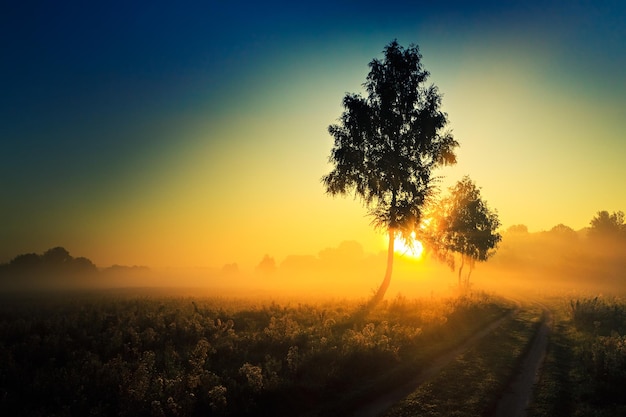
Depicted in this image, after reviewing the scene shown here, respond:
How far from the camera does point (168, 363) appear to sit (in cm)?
1072

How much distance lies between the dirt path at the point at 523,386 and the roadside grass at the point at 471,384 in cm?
22

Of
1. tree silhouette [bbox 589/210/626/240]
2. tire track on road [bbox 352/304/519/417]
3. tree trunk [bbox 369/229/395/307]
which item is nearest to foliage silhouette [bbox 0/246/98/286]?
tree trunk [bbox 369/229/395/307]

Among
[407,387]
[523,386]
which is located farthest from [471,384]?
[407,387]

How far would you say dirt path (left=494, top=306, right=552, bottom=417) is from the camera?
893 centimetres

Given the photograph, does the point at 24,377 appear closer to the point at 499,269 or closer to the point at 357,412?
the point at 357,412

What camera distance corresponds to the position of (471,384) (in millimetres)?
10711

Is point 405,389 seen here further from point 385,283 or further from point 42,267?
point 42,267

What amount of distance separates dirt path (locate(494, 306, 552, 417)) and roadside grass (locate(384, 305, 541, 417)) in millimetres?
215

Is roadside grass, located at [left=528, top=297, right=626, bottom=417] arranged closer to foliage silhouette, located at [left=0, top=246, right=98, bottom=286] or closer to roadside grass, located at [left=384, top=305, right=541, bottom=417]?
roadside grass, located at [left=384, top=305, right=541, bottom=417]

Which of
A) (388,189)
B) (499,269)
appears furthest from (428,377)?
(499,269)

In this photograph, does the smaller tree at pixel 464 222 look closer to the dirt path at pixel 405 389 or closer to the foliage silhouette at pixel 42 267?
the dirt path at pixel 405 389

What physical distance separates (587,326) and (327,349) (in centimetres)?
2052

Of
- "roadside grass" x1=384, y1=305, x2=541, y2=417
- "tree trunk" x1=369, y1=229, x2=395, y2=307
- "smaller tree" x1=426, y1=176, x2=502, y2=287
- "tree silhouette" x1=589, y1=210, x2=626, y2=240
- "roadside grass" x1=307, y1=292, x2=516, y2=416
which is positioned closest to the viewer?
"roadside grass" x1=384, y1=305, x2=541, y2=417

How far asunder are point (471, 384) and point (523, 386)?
6.15 feet
